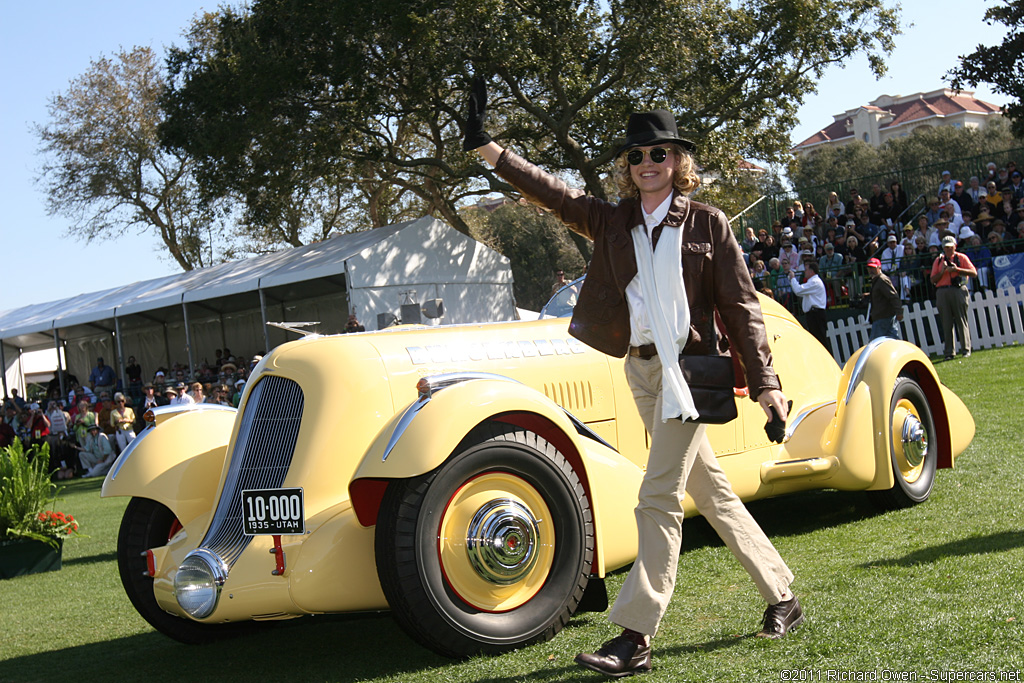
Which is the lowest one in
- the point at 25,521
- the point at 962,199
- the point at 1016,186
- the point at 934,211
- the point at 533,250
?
the point at 25,521

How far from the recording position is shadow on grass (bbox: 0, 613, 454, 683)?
12.3 feet

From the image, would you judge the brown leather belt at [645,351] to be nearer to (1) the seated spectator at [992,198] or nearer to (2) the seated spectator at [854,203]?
(1) the seated spectator at [992,198]

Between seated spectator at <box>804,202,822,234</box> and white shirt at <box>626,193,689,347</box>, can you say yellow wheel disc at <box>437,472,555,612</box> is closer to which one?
white shirt at <box>626,193,689,347</box>

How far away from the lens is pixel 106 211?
3506 centimetres

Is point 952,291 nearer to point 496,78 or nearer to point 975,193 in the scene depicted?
point 975,193

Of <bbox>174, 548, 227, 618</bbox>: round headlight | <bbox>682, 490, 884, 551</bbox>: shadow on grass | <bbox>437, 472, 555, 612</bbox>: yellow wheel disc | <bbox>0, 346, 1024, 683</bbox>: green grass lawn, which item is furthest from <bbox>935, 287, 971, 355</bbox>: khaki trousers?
<bbox>174, 548, 227, 618</bbox>: round headlight

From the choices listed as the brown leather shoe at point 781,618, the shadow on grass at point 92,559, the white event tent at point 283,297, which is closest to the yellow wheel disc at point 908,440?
the brown leather shoe at point 781,618

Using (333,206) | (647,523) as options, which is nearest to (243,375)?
(333,206)

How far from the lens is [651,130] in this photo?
3.35m

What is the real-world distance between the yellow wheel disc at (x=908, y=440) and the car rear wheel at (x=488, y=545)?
2664 mm

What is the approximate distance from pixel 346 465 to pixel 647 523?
1.33m

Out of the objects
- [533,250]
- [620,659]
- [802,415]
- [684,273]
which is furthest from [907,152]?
[620,659]

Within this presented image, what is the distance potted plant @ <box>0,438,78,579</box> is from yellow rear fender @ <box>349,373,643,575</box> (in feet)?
16.4

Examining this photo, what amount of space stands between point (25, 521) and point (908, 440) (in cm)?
678
